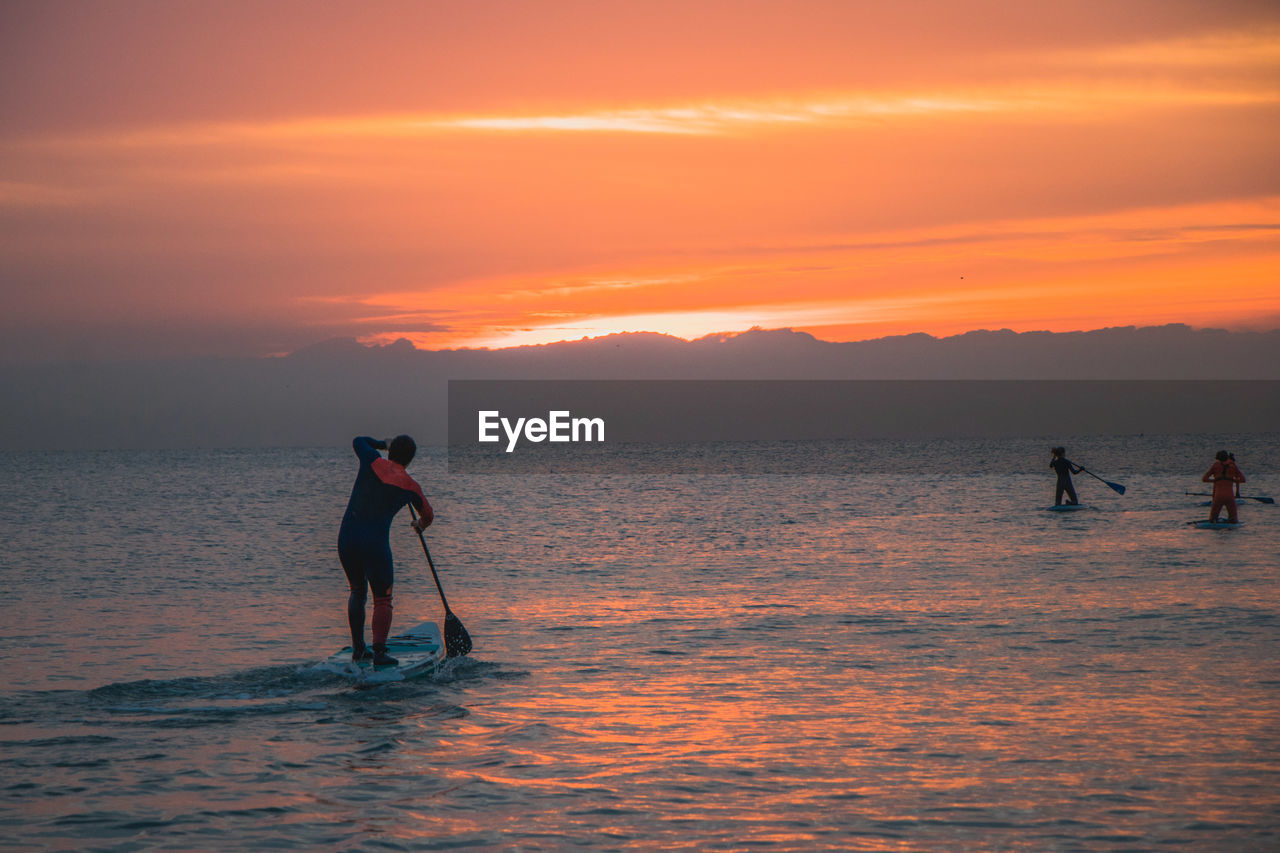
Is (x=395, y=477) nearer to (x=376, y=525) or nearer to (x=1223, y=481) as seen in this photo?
(x=376, y=525)

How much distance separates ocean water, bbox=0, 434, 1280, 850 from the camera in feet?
23.7

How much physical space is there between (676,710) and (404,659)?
3.48m

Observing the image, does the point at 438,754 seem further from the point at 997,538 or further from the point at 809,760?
the point at 997,538

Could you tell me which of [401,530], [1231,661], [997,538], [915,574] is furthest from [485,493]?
[1231,661]

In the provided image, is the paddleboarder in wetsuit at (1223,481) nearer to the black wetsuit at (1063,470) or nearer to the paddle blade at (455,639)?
the black wetsuit at (1063,470)

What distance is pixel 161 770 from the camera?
8.50m

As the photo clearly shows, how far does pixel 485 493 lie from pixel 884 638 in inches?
2388

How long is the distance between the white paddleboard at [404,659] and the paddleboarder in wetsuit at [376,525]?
15cm

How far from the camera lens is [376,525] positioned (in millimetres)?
11578

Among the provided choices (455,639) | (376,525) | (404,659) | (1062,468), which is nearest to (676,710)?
(404,659)

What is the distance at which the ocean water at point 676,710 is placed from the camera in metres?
7.21

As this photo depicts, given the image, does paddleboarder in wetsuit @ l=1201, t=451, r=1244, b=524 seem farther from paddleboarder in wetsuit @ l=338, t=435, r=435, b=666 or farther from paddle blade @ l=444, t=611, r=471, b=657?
paddleboarder in wetsuit @ l=338, t=435, r=435, b=666

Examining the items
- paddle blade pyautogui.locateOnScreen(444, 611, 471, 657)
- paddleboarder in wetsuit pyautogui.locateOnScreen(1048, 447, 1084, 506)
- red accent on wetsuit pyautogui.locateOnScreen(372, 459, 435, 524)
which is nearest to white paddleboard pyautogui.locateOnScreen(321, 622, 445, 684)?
paddle blade pyautogui.locateOnScreen(444, 611, 471, 657)

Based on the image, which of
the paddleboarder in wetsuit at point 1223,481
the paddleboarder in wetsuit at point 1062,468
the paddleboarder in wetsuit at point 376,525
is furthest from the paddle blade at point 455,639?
the paddleboarder in wetsuit at point 1062,468
